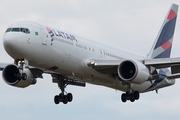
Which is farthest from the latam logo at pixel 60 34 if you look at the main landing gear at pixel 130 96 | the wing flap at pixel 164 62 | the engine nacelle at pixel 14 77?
the main landing gear at pixel 130 96

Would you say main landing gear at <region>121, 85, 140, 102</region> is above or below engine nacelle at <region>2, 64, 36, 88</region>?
below

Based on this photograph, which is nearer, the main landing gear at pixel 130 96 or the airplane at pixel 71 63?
the airplane at pixel 71 63

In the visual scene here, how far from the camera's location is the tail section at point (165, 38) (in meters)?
38.2

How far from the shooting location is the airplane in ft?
81.2

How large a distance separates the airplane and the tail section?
2.47 m

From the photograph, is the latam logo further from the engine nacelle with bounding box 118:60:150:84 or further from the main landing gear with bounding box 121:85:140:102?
the main landing gear with bounding box 121:85:140:102

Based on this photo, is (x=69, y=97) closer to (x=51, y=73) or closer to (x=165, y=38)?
(x=51, y=73)

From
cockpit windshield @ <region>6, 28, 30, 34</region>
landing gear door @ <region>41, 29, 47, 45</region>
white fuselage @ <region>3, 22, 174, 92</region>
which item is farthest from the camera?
landing gear door @ <region>41, 29, 47, 45</region>

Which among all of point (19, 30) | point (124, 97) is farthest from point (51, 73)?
point (19, 30)

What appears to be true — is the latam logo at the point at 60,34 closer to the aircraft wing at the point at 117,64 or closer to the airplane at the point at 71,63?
the airplane at the point at 71,63

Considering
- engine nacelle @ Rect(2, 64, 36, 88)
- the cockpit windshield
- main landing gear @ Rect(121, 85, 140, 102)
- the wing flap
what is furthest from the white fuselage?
engine nacelle @ Rect(2, 64, 36, 88)

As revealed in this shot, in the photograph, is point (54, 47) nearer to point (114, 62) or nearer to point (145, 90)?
point (114, 62)

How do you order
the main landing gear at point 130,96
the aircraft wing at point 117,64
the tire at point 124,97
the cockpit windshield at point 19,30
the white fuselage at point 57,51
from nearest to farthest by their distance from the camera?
1. the white fuselage at point 57,51
2. the cockpit windshield at point 19,30
3. the aircraft wing at point 117,64
4. the main landing gear at point 130,96
5. the tire at point 124,97

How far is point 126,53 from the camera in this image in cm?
3438
